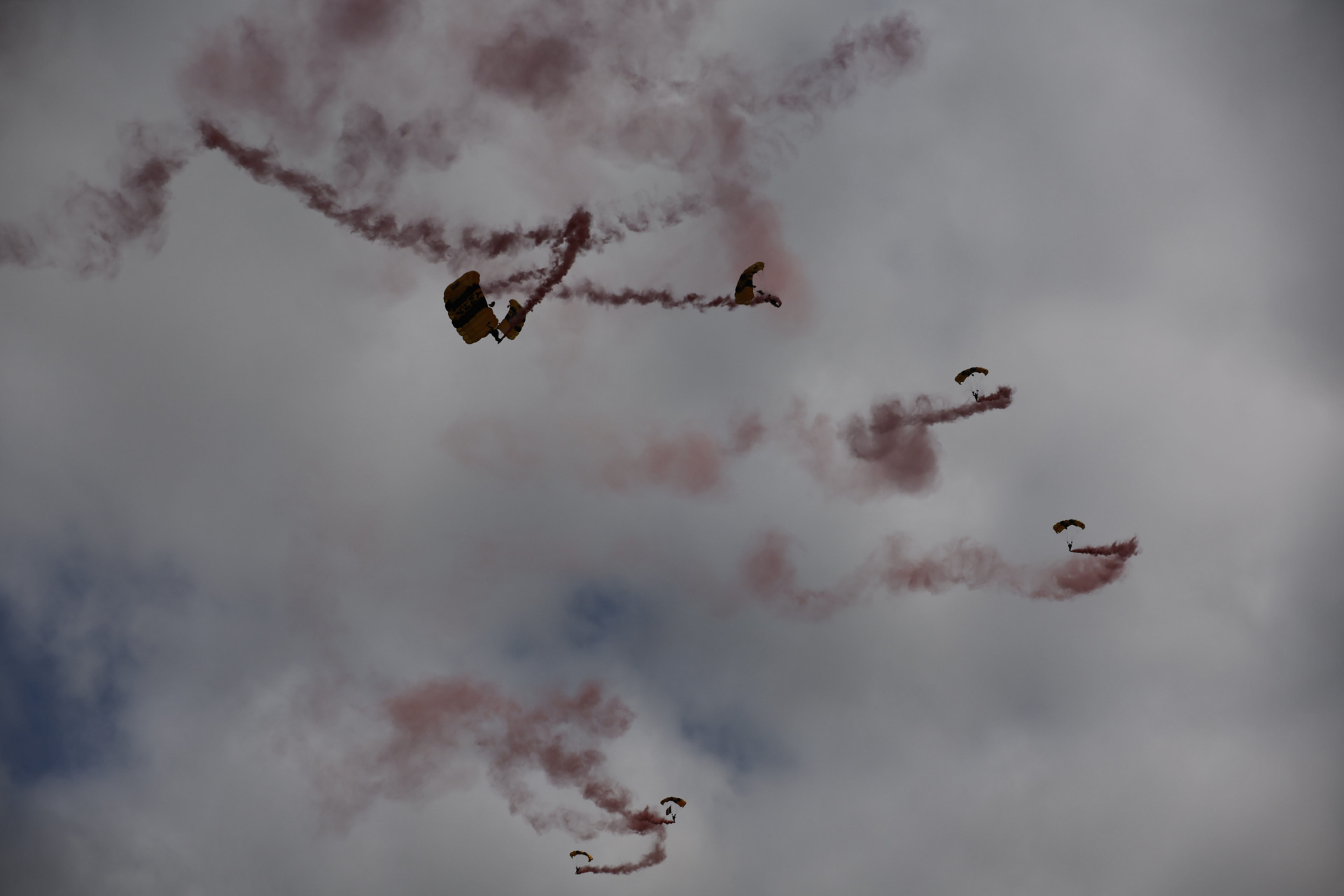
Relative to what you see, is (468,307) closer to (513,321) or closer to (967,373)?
(513,321)

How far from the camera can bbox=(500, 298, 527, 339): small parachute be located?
54.9m

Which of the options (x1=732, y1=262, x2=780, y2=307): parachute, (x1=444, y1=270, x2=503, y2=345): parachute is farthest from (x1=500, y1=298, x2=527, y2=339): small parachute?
(x1=732, y1=262, x2=780, y2=307): parachute

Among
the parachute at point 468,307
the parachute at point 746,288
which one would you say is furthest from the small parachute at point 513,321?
the parachute at point 746,288

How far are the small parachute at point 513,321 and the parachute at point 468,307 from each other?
1844mm

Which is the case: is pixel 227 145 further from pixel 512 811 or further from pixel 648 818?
pixel 648 818

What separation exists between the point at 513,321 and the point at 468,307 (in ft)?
12.1

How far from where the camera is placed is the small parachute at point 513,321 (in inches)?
2162

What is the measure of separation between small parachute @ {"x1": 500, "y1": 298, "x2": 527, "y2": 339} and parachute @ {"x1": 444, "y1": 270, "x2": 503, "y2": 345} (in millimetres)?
1844

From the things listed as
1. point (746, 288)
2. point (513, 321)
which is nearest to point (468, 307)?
point (513, 321)

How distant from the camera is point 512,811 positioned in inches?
2795

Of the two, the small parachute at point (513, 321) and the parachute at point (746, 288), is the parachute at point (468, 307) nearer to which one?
the small parachute at point (513, 321)

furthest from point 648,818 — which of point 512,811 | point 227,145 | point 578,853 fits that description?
point 227,145

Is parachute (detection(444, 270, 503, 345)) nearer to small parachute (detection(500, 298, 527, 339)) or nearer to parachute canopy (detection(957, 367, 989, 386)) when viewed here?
small parachute (detection(500, 298, 527, 339))

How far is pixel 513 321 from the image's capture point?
5534 cm
